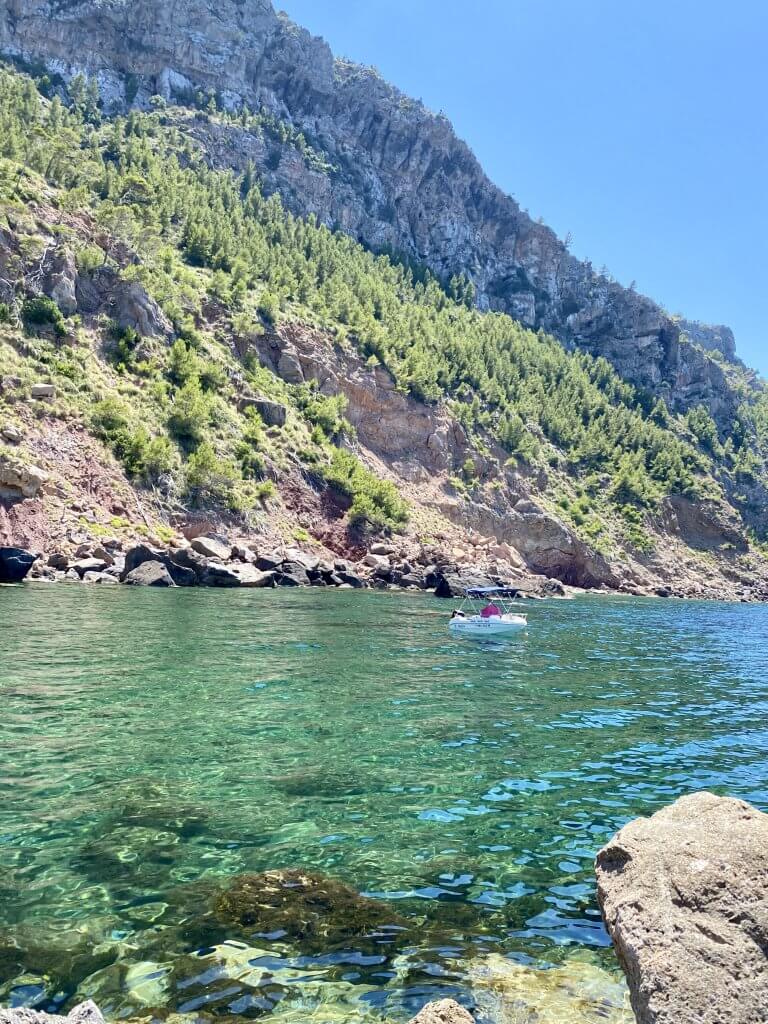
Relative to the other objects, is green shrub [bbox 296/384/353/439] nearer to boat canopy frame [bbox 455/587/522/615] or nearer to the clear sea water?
boat canopy frame [bbox 455/587/522/615]

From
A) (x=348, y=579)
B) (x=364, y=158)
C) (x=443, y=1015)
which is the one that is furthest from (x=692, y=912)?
(x=364, y=158)

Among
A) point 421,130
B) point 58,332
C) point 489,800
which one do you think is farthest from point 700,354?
point 489,800

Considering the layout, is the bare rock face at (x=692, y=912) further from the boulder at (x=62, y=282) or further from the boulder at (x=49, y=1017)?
the boulder at (x=62, y=282)

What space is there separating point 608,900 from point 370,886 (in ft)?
11.1

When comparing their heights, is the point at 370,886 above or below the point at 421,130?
below

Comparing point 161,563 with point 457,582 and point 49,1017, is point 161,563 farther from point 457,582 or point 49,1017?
point 49,1017

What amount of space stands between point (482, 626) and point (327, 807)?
26.9 m

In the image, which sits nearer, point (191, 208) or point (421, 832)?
point (421, 832)

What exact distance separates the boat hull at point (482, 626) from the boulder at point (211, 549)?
25625mm

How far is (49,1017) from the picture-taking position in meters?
4.66

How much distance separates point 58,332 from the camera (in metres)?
67.2

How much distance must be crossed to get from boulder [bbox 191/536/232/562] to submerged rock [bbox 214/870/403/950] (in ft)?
161

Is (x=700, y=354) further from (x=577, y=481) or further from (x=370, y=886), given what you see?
(x=370, y=886)

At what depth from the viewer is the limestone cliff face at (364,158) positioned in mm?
155375
